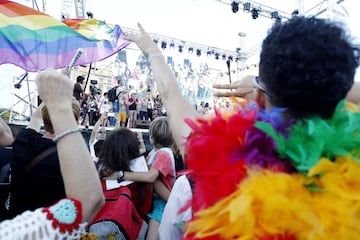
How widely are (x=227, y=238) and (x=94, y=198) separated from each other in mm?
425

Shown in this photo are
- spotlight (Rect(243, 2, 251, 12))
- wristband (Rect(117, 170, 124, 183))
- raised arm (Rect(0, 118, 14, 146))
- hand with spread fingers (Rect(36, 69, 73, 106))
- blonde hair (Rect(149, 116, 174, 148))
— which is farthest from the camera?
spotlight (Rect(243, 2, 251, 12))

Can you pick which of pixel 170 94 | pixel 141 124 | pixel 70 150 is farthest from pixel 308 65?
pixel 141 124

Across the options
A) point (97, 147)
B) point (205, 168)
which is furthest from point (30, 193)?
point (97, 147)

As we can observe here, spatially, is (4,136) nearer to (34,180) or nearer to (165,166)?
(34,180)

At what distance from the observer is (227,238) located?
2.31 ft

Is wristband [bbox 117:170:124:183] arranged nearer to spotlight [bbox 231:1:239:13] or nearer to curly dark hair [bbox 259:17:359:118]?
curly dark hair [bbox 259:17:359:118]

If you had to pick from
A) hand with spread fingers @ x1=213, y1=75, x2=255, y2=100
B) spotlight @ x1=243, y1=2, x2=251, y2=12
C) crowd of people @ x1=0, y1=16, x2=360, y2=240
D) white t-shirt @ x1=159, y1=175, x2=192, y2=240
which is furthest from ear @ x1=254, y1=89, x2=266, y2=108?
spotlight @ x1=243, y1=2, x2=251, y2=12

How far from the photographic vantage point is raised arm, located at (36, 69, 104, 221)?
0.88 m

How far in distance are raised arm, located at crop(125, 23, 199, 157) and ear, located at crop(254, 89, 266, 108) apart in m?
0.27

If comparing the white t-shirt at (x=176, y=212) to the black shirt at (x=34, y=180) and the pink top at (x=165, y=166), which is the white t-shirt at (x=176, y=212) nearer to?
the black shirt at (x=34, y=180)

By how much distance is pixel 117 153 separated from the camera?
85.7 inches

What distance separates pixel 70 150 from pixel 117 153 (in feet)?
4.29

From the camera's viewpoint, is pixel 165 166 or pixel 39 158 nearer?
pixel 39 158

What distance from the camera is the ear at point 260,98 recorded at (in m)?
0.86
